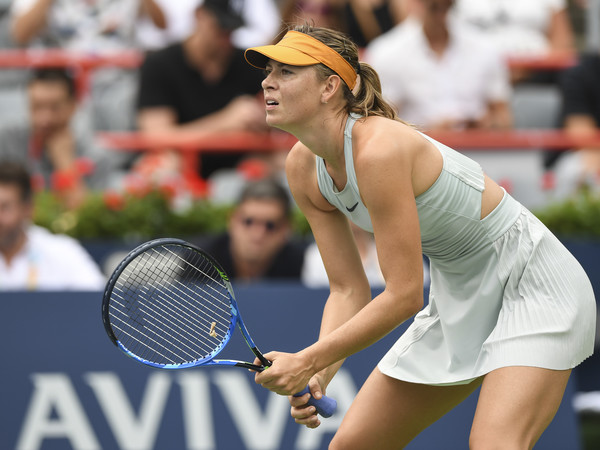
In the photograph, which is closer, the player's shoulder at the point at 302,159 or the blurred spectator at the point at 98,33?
the player's shoulder at the point at 302,159

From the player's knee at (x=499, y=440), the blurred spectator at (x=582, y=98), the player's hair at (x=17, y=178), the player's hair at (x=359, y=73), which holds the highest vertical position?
the player's hair at (x=359, y=73)

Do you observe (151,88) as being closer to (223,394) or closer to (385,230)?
(223,394)

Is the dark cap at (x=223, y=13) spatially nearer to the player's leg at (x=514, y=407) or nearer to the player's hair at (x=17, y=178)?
the player's hair at (x=17, y=178)

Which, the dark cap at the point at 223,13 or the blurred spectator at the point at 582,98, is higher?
the dark cap at the point at 223,13

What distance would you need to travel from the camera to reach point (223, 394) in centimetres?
517

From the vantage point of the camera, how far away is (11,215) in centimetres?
578

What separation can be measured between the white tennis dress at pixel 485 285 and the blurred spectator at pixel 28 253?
2.75 metres

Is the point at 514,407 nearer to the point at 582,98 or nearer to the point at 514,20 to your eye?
the point at 582,98

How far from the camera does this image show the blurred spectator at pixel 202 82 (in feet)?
23.2

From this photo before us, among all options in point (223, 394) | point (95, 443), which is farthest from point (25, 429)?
point (223, 394)

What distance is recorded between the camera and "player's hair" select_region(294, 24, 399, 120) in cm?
315

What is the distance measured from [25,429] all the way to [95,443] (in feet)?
1.15

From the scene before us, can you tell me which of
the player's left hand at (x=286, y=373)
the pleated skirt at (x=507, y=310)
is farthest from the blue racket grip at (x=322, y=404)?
the pleated skirt at (x=507, y=310)

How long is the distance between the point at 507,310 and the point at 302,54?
1047 mm
